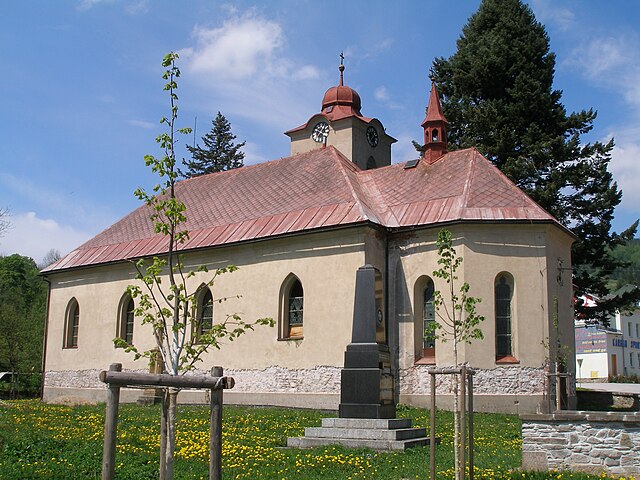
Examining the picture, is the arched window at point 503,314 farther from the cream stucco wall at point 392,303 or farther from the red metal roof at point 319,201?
the red metal roof at point 319,201

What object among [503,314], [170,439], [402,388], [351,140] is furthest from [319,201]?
[170,439]

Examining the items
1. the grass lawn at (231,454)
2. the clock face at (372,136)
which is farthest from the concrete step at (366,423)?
the clock face at (372,136)

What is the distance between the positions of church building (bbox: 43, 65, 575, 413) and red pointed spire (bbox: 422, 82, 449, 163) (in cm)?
4

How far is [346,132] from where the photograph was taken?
1262 inches

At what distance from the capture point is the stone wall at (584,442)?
10.8 m

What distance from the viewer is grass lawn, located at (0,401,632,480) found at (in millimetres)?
10695

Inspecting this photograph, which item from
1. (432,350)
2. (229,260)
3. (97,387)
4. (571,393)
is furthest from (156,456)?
(97,387)

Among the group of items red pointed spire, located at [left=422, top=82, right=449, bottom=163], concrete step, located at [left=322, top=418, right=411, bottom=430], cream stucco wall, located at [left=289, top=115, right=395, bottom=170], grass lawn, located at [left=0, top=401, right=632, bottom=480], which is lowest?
grass lawn, located at [left=0, top=401, right=632, bottom=480]

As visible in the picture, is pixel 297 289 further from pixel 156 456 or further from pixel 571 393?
pixel 156 456

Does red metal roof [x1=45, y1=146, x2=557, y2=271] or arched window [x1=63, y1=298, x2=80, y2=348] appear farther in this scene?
arched window [x1=63, y1=298, x2=80, y2=348]

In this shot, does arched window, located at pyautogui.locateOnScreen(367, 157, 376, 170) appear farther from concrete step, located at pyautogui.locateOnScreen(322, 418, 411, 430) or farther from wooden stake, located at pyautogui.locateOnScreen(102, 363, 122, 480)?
wooden stake, located at pyautogui.locateOnScreen(102, 363, 122, 480)

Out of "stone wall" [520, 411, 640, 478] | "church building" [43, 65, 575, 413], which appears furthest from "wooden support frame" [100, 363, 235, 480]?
"church building" [43, 65, 575, 413]

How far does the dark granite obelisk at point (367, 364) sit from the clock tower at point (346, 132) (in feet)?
57.6

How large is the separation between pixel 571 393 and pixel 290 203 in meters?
11.6
